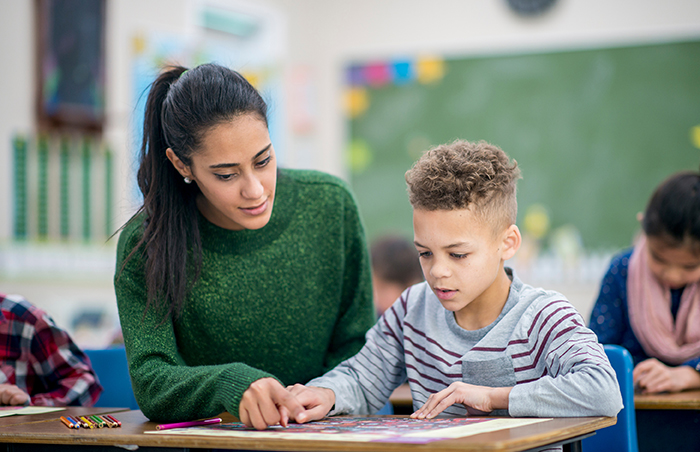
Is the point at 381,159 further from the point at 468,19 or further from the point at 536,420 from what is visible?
the point at 536,420

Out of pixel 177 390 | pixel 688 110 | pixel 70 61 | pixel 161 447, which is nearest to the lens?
pixel 161 447

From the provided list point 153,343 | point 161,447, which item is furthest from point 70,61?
point 161,447

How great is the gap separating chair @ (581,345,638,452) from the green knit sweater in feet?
1.74

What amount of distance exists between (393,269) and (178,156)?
1575 mm

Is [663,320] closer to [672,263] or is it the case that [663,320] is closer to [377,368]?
[672,263]

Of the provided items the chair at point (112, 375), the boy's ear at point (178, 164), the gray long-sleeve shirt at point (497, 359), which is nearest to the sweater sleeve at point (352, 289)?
the gray long-sleeve shirt at point (497, 359)

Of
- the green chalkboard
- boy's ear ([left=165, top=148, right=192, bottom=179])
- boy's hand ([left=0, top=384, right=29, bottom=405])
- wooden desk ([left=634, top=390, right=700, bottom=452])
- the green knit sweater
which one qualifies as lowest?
wooden desk ([left=634, top=390, right=700, bottom=452])

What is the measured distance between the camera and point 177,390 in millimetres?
1263

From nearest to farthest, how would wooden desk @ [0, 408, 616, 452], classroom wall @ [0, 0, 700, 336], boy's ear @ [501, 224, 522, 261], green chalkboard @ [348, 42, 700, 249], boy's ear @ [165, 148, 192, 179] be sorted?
1. wooden desk @ [0, 408, 616, 452]
2. boy's ear @ [501, 224, 522, 261]
3. boy's ear @ [165, 148, 192, 179]
4. classroom wall @ [0, 0, 700, 336]
5. green chalkboard @ [348, 42, 700, 249]

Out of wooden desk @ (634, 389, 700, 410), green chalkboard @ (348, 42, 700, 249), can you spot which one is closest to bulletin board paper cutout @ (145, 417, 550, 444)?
wooden desk @ (634, 389, 700, 410)

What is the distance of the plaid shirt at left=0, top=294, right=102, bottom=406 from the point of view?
177 centimetres

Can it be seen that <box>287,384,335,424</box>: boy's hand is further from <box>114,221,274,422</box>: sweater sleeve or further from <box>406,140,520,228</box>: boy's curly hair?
<box>406,140,520,228</box>: boy's curly hair

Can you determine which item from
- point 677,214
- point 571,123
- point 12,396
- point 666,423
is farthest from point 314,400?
point 571,123

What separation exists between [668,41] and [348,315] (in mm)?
3544
